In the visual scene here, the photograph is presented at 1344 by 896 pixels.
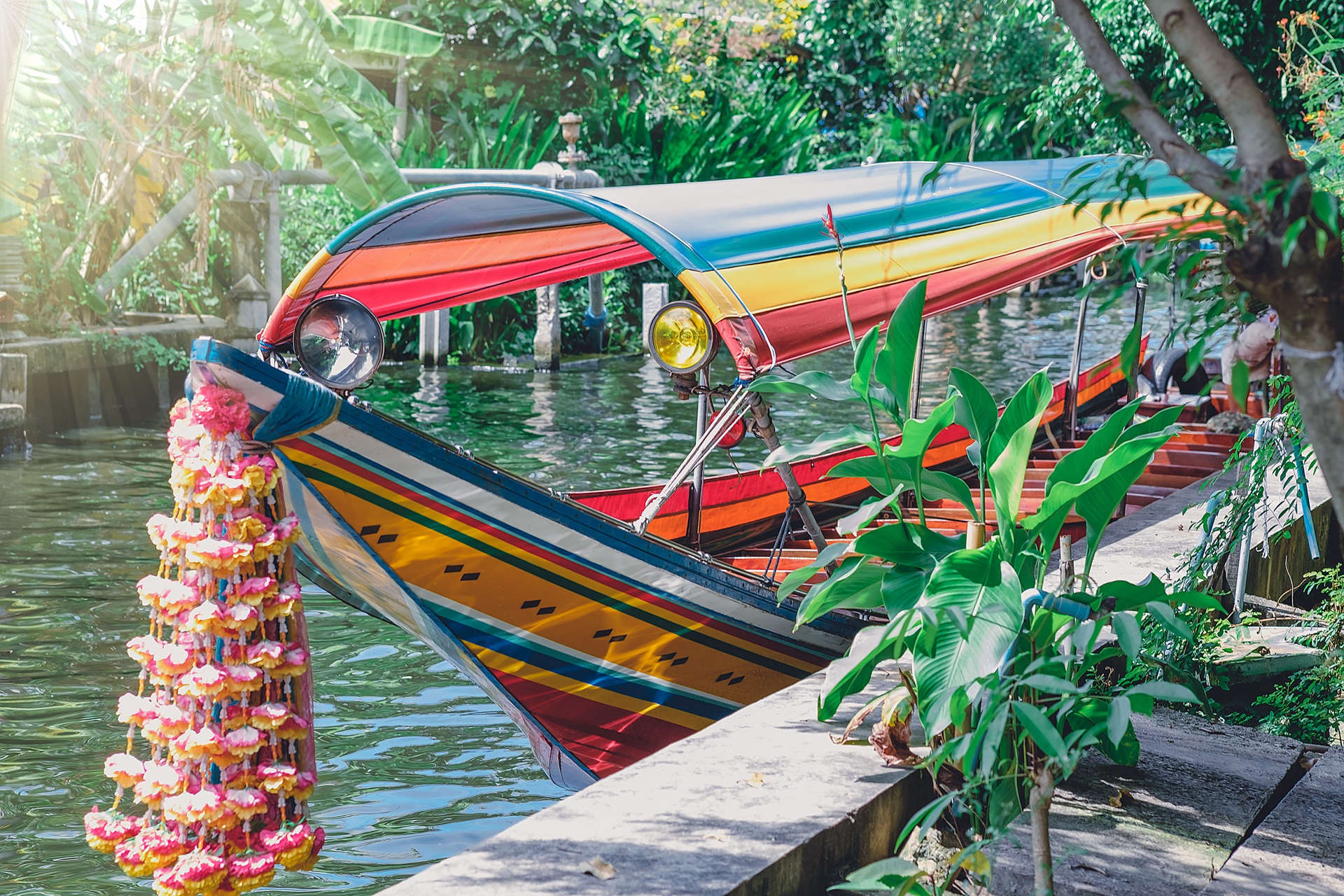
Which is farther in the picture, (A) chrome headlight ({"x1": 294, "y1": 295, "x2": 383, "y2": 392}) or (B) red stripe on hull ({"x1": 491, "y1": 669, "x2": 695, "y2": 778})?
(B) red stripe on hull ({"x1": 491, "y1": 669, "x2": 695, "y2": 778})

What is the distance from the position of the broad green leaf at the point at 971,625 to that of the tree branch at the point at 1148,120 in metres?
1.13

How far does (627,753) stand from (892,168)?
10.2ft

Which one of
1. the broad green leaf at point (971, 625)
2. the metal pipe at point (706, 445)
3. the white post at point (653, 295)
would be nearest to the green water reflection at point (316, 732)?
the metal pipe at point (706, 445)

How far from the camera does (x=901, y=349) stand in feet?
11.1

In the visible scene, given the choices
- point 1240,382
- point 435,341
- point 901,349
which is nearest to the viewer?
point 1240,382

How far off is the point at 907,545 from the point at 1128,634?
638 mm

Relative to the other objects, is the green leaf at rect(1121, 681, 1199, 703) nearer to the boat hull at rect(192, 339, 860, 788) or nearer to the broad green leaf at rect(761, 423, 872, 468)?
Answer: the broad green leaf at rect(761, 423, 872, 468)

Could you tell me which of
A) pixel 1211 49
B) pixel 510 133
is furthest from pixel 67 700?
pixel 510 133

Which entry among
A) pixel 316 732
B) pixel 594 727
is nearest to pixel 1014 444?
pixel 594 727

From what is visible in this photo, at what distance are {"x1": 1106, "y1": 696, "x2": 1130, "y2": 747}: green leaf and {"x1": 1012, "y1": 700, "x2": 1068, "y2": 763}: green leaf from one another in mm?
96

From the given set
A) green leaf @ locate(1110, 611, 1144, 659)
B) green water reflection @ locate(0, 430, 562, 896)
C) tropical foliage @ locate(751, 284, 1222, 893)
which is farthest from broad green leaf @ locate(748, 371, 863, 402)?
green water reflection @ locate(0, 430, 562, 896)

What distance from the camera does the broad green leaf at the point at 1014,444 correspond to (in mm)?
3076

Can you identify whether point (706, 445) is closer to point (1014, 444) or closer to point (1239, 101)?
point (1014, 444)

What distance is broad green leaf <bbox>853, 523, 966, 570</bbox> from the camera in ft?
10.4
